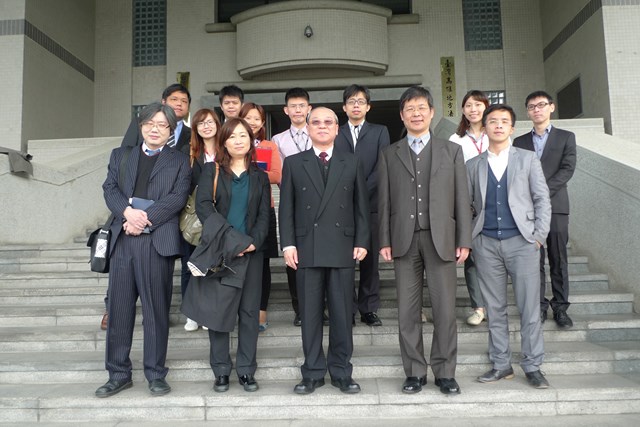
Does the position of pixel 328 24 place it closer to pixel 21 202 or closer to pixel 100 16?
pixel 100 16

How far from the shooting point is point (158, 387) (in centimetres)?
360

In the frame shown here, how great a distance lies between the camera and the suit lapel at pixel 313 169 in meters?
3.68

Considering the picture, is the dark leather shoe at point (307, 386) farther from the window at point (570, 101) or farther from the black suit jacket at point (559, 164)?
the window at point (570, 101)

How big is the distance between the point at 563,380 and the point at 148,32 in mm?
13018

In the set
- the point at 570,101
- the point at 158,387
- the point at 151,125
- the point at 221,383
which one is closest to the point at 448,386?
the point at 221,383

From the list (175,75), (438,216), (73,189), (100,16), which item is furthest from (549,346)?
(100,16)

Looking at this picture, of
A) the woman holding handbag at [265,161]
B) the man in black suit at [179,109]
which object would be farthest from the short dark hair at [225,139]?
the man in black suit at [179,109]

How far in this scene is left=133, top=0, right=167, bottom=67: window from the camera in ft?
43.9

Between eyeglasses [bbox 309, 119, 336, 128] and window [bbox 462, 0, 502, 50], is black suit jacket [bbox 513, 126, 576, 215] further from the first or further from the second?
window [bbox 462, 0, 502, 50]

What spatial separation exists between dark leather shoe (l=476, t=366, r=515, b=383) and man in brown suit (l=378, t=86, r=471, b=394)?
30cm

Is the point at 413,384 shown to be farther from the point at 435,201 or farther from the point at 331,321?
the point at 435,201

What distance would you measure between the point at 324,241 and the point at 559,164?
2386 mm

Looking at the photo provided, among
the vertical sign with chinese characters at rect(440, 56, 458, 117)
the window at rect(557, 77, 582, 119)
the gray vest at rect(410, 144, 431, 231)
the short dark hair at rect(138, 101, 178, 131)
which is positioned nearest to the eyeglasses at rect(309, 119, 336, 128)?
the gray vest at rect(410, 144, 431, 231)

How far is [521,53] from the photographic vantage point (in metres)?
12.8
